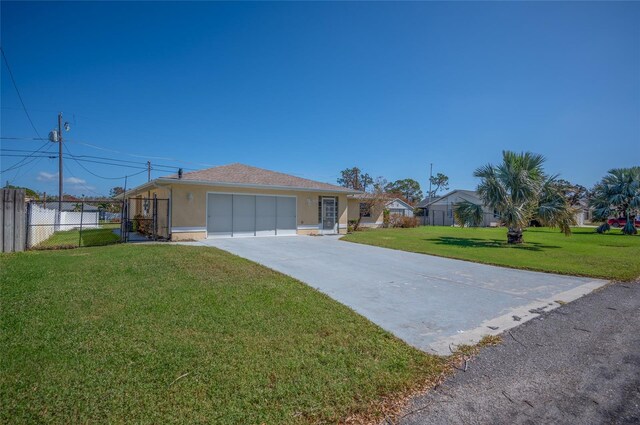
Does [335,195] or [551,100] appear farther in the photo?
[335,195]

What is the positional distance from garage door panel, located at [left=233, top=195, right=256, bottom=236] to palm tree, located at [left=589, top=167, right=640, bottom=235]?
2776 centimetres

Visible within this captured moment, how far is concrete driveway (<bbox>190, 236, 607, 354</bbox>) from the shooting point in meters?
4.28

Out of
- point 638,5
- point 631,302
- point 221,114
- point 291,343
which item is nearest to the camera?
point 291,343

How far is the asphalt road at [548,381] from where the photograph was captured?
2.43m

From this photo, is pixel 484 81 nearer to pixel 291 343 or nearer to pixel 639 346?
pixel 639 346

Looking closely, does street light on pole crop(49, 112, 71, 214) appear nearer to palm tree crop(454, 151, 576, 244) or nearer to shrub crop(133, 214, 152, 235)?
shrub crop(133, 214, 152, 235)

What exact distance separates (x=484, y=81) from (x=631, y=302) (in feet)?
32.5

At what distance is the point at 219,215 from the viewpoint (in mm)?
15070

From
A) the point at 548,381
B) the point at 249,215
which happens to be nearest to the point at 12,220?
the point at 249,215

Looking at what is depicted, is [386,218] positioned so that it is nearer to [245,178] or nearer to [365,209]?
[365,209]

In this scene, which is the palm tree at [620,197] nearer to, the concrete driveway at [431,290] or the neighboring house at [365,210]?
the neighboring house at [365,210]

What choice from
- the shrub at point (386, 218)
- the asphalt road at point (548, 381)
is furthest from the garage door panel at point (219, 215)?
the shrub at point (386, 218)

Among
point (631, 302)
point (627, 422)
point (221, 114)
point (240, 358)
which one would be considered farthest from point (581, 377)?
point (221, 114)

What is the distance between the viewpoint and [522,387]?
2.82 meters
